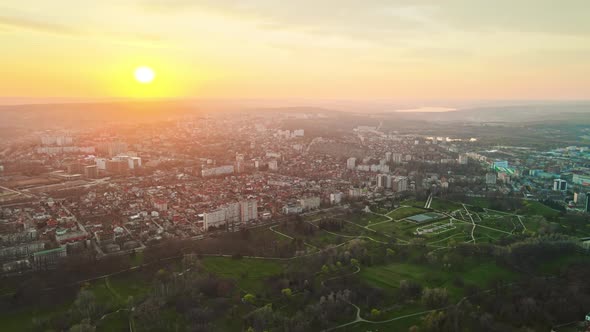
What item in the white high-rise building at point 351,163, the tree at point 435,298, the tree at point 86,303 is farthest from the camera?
the white high-rise building at point 351,163

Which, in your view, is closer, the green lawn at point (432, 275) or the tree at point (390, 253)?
the green lawn at point (432, 275)

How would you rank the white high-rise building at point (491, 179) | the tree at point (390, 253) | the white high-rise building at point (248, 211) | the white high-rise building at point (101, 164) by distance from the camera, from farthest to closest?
the white high-rise building at point (101, 164) < the white high-rise building at point (491, 179) < the white high-rise building at point (248, 211) < the tree at point (390, 253)

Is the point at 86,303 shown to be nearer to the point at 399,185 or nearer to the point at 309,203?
the point at 309,203

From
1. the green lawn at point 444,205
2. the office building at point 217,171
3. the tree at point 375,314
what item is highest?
the office building at point 217,171

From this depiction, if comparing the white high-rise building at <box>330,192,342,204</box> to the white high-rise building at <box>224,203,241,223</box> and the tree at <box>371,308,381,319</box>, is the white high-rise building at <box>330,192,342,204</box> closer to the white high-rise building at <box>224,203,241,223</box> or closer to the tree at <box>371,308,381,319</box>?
the white high-rise building at <box>224,203,241,223</box>

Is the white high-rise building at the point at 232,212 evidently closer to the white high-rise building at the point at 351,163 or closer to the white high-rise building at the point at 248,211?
the white high-rise building at the point at 248,211

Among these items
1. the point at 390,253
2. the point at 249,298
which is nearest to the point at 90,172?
the point at 249,298

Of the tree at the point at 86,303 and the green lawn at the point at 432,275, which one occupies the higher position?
the tree at the point at 86,303

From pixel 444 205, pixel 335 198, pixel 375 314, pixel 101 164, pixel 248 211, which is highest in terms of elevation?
pixel 101 164

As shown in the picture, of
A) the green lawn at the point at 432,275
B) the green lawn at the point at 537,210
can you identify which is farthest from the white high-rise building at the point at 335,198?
the green lawn at the point at 537,210
